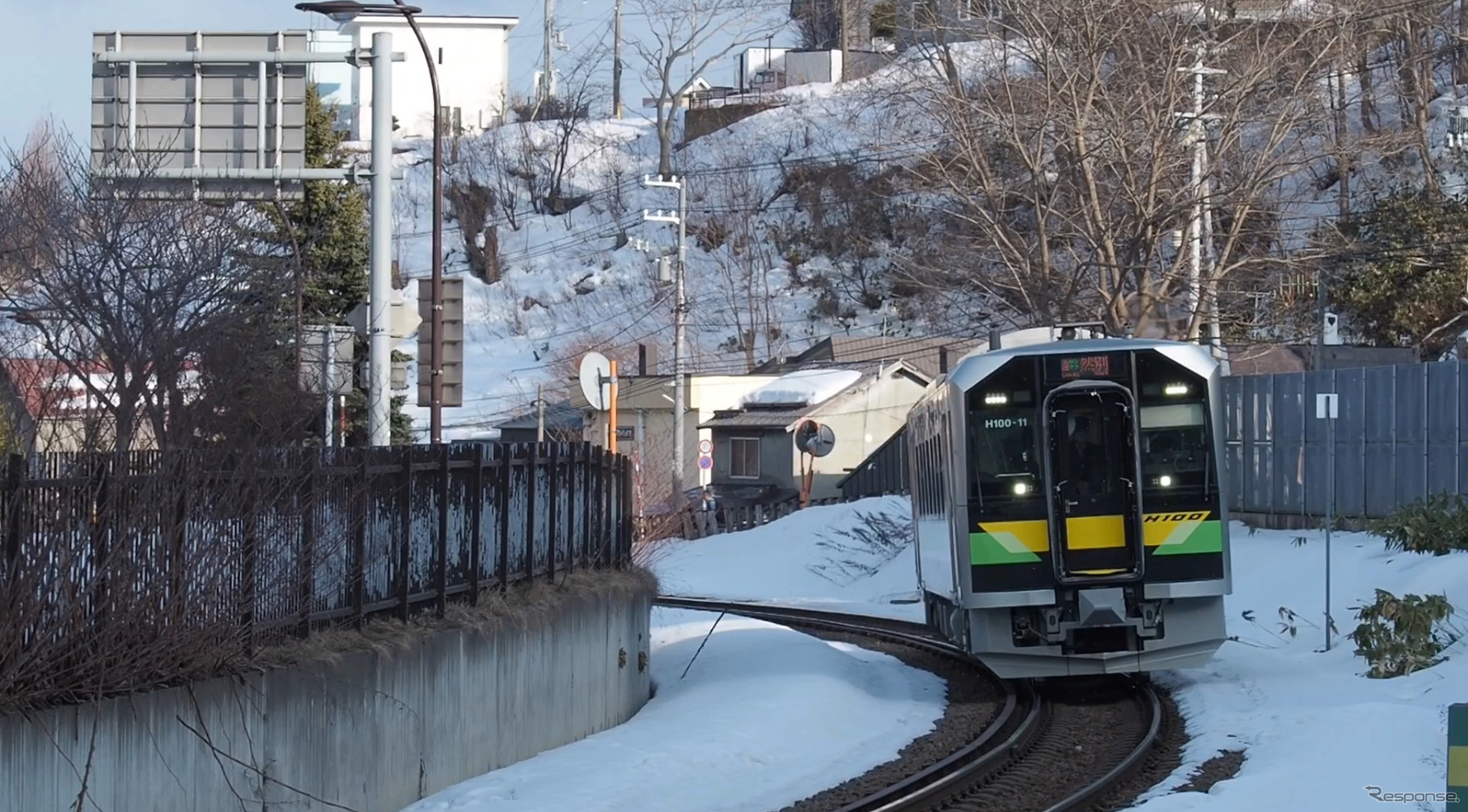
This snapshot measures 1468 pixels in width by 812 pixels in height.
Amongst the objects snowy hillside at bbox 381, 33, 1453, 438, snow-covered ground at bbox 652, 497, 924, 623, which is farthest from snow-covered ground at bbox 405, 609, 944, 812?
snowy hillside at bbox 381, 33, 1453, 438

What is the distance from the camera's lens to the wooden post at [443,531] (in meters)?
12.4

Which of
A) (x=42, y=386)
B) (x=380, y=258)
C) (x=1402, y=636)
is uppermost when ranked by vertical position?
(x=380, y=258)

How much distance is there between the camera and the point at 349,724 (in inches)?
410

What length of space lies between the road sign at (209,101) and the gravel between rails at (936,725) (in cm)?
918

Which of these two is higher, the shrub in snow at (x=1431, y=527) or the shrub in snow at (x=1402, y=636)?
the shrub in snow at (x=1431, y=527)

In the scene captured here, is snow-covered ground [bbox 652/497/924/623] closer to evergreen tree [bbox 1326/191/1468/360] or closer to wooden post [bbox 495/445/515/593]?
evergreen tree [bbox 1326/191/1468/360]

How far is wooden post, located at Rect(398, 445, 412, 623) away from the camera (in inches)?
466

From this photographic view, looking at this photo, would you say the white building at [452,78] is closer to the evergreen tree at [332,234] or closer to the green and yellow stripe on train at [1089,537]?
the evergreen tree at [332,234]

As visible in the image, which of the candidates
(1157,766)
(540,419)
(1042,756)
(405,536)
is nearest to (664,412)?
(540,419)

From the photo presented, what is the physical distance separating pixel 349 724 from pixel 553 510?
16.7 ft

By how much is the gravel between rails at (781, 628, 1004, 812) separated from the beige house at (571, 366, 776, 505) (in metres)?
30.8

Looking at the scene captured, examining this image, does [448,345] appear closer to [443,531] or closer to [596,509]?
[596,509]

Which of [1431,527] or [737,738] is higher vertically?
[1431,527]

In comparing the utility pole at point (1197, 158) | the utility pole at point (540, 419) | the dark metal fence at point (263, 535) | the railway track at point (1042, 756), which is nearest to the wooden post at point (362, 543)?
the dark metal fence at point (263, 535)
